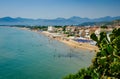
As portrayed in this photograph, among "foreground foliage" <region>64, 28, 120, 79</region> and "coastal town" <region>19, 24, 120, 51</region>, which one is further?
"coastal town" <region>19, 24, 120, 51</region>

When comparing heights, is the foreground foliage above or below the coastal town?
above

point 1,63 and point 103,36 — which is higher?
point 103,36

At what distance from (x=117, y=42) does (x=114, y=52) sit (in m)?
A: 0.66

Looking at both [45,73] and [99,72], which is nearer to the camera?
[99,72]

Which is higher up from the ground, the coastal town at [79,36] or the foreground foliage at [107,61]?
the foreground foliage at [107,61]

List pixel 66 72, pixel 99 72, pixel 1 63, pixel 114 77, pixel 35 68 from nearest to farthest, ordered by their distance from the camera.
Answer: pixel 114 77 → pixel 99 72 → pixel 66 72 → pixel 35 68 → pixel 1 63

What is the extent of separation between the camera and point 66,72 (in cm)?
3644

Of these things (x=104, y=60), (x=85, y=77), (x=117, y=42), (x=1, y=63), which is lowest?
(x=1, y=63)

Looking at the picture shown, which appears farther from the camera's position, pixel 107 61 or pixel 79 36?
pixel 79 36

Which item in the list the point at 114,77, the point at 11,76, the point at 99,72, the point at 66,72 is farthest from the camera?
the point at 66,72

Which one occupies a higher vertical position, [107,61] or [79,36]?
[107,61]

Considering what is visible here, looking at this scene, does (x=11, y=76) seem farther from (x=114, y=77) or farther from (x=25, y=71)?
(x=114, y=77)

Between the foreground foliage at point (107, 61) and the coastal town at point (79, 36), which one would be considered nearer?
the foreground foliage at point (107, 61)

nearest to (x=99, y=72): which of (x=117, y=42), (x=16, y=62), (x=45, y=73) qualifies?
(x=117, y=42)
